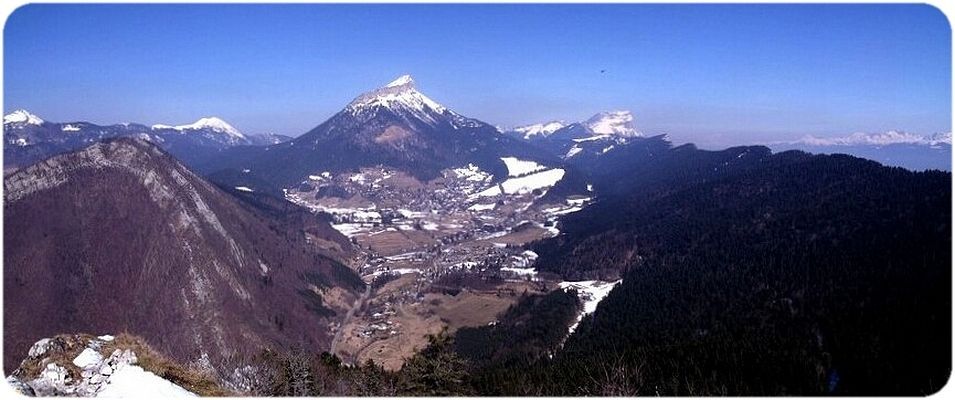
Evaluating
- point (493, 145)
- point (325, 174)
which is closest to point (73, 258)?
point (325, 174)

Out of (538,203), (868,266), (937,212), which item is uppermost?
(937,212)

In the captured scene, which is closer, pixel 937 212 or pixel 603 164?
pixel 937 212

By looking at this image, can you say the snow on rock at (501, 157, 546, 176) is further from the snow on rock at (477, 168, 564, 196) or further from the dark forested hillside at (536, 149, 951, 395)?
the dark forested hillside at (536, 149, 951, 395)

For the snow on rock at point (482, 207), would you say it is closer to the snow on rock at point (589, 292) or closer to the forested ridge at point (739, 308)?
the forested ridge at point (739, 308)

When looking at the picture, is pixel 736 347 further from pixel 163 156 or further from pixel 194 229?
pixel 163 156

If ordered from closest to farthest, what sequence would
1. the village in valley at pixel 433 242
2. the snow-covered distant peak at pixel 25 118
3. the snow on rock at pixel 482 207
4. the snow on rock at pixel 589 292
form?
the snow on rock at pixel 589 292 < the village in valley at pixel 433 242 < the snow on rock at pixel 482 207 < the snow-covered distant peak at pixel 25 118

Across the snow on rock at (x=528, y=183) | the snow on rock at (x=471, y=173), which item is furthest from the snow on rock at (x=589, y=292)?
the snow on rock at (x=471, y=173)
